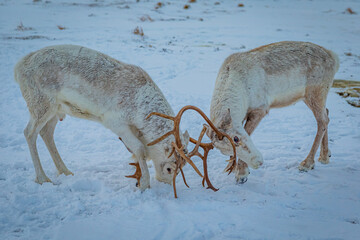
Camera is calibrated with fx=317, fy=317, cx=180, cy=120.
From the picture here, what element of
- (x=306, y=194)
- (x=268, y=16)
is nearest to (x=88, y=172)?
(x=306, y=194)

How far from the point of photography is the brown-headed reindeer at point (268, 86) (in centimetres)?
403

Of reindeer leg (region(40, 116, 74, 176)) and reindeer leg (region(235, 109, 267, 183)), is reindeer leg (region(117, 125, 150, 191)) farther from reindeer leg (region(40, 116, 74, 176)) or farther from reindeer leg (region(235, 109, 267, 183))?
reindeer leg (region(235, 109, 267, 183))

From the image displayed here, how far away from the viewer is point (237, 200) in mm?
3785

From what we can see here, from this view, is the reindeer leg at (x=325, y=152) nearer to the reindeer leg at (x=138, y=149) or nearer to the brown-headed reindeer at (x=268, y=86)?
the brown-headed reindeer at (x=268, y=86)

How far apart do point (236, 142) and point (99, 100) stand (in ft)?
5.81

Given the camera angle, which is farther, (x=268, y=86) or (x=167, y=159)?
(x=268, y=86)

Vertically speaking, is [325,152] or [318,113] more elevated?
[318,113]

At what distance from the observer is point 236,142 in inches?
151

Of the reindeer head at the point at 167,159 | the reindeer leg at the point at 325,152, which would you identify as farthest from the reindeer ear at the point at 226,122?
the reindeer leg at the point at 325,152

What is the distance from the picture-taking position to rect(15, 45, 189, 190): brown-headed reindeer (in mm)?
3930

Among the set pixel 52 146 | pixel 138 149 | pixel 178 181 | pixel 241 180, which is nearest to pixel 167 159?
pixel 138 149

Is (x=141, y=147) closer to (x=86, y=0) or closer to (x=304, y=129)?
(x=304, y=129)

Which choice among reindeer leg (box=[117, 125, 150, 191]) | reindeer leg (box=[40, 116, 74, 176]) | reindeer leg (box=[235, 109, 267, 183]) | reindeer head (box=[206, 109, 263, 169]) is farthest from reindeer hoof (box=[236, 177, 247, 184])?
reindeer leg (box=[40, 116, 74, 176])

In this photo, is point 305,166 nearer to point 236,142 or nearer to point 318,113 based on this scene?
point 318,113
